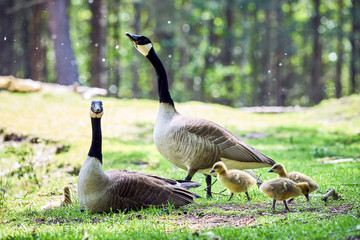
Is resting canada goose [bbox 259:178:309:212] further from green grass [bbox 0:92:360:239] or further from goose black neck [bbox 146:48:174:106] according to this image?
goose black neck [bbox 146:48:174:106]

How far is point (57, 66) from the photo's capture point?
2638cm

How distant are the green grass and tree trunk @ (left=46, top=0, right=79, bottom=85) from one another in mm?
4982

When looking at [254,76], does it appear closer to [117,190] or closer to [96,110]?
[96,110]

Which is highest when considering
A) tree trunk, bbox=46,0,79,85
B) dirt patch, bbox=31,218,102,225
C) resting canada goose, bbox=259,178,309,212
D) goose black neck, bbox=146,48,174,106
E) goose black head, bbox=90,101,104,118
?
tree trunk, bbox=46,0,79,85

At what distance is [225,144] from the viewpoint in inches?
271

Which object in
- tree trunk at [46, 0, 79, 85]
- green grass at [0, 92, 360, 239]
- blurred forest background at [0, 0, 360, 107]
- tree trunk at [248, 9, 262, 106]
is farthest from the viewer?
tree trunk at [248, 9, 262, 106]

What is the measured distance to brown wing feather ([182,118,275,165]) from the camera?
684 cm

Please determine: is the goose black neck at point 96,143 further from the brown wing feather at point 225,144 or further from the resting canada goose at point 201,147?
the brown wing feather at point 225,144

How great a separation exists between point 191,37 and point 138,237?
34574mm

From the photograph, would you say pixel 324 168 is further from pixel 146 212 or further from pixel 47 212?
pixel 47 212

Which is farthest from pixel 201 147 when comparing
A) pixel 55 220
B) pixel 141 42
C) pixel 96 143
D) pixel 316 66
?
pixel 316 66

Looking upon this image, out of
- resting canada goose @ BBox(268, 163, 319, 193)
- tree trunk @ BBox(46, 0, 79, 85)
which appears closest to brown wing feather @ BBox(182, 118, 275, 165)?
resting canada goose @ BBox(268, 163, 319, 193)

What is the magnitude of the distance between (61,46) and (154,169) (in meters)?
17.5

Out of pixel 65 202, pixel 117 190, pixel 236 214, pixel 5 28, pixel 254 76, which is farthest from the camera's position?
pixel 254 76
